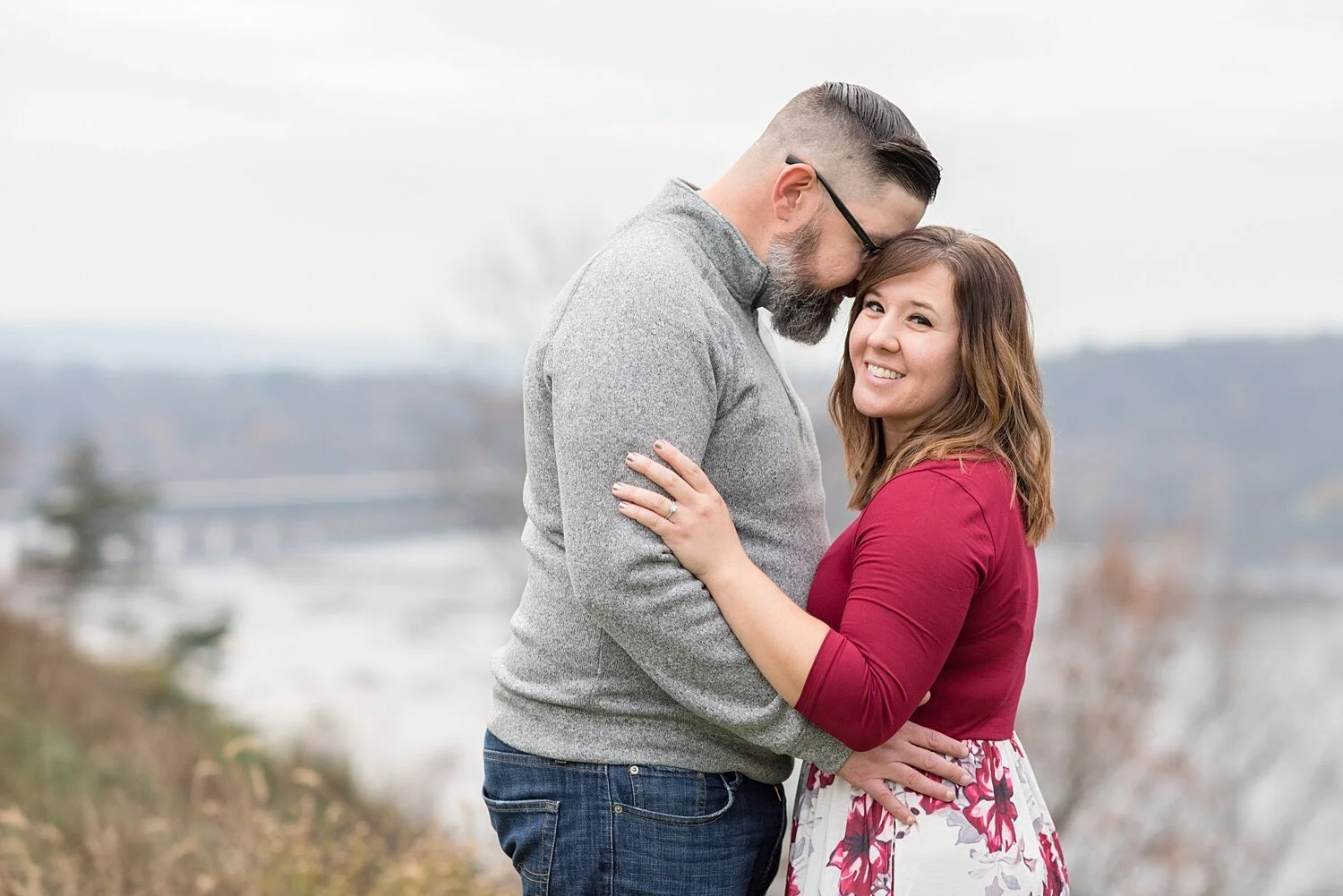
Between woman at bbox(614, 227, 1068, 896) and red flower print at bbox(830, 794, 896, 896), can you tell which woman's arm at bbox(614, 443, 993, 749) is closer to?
woman at bbox(614, 227, 1068, 896)

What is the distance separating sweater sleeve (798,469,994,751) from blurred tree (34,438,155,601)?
16.5m

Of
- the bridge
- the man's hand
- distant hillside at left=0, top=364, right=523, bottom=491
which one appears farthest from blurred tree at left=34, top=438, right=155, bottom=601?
the man's hand

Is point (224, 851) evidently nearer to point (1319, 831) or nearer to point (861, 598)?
point (861, 598)

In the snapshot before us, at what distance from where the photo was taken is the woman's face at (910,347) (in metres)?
2.00

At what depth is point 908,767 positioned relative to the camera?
6.36 feet

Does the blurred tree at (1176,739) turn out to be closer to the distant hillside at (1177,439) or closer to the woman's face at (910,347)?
the distant hillside at (1177,439)

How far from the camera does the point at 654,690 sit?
1939 millimetres

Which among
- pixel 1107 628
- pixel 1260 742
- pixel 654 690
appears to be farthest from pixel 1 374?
pixel 654 690

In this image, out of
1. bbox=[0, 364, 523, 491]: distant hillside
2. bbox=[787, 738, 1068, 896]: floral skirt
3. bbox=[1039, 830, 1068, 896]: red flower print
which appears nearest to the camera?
bbox=[787, 738, 1068, 896]: floral skirt

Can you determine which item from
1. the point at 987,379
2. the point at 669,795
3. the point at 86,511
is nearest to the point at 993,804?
the point at 669,795

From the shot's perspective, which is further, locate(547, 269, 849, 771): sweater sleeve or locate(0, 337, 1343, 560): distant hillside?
locate(0, 337, 1343, 560): distant hillside

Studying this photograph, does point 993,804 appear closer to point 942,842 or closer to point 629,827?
point 942,842

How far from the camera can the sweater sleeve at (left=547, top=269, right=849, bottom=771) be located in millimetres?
1784

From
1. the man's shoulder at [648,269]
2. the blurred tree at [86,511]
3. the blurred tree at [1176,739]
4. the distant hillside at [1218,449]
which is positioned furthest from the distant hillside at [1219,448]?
the man's shoulder at [648,269]
